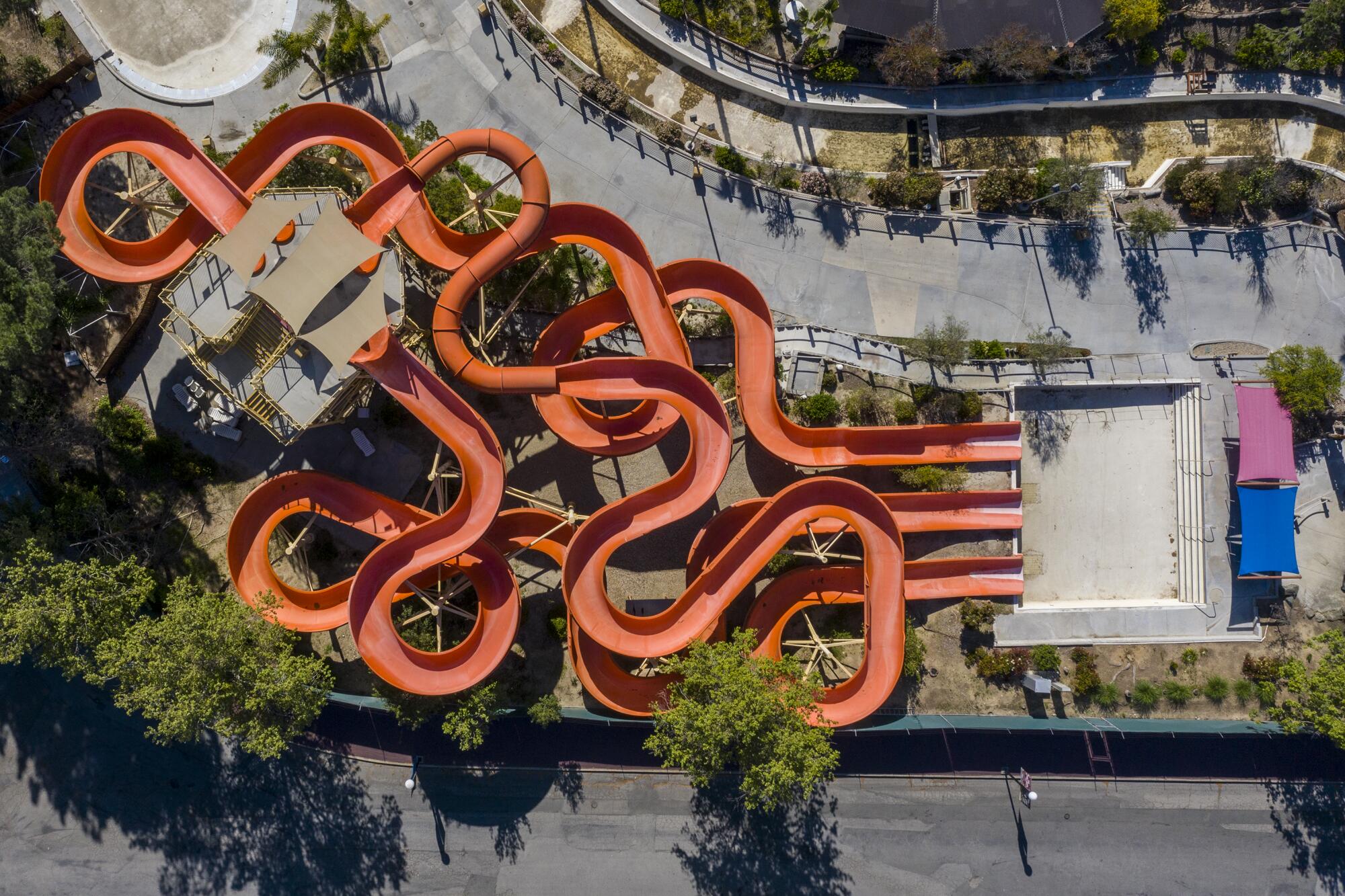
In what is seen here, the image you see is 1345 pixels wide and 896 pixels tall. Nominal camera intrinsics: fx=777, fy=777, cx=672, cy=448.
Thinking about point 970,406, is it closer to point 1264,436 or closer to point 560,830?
point 1264,436

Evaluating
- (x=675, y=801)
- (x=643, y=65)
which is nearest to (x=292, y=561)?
(x=675, y=801)

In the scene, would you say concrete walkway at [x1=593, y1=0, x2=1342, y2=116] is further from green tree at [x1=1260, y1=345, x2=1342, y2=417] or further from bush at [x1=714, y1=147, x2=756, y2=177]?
green tree at [x1=1260, y1=345, x2=1342, y2=417]

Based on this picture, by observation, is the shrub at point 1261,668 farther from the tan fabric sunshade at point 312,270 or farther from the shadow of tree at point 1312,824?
the tan fabric sunshade at point 312,270

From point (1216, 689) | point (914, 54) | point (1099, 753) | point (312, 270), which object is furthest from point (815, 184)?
point (1216, 689)

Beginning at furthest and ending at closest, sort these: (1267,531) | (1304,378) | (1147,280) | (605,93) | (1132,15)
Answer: (1147,280)
(605,93)
(1267,531)
(1304,378)
(1132,15)

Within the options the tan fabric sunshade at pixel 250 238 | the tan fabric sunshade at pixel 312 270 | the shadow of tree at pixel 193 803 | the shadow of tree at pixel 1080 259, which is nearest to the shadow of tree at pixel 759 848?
the shadow of tree at pixel 193 803

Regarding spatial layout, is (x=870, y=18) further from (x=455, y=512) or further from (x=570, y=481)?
(x=455, y=512)
